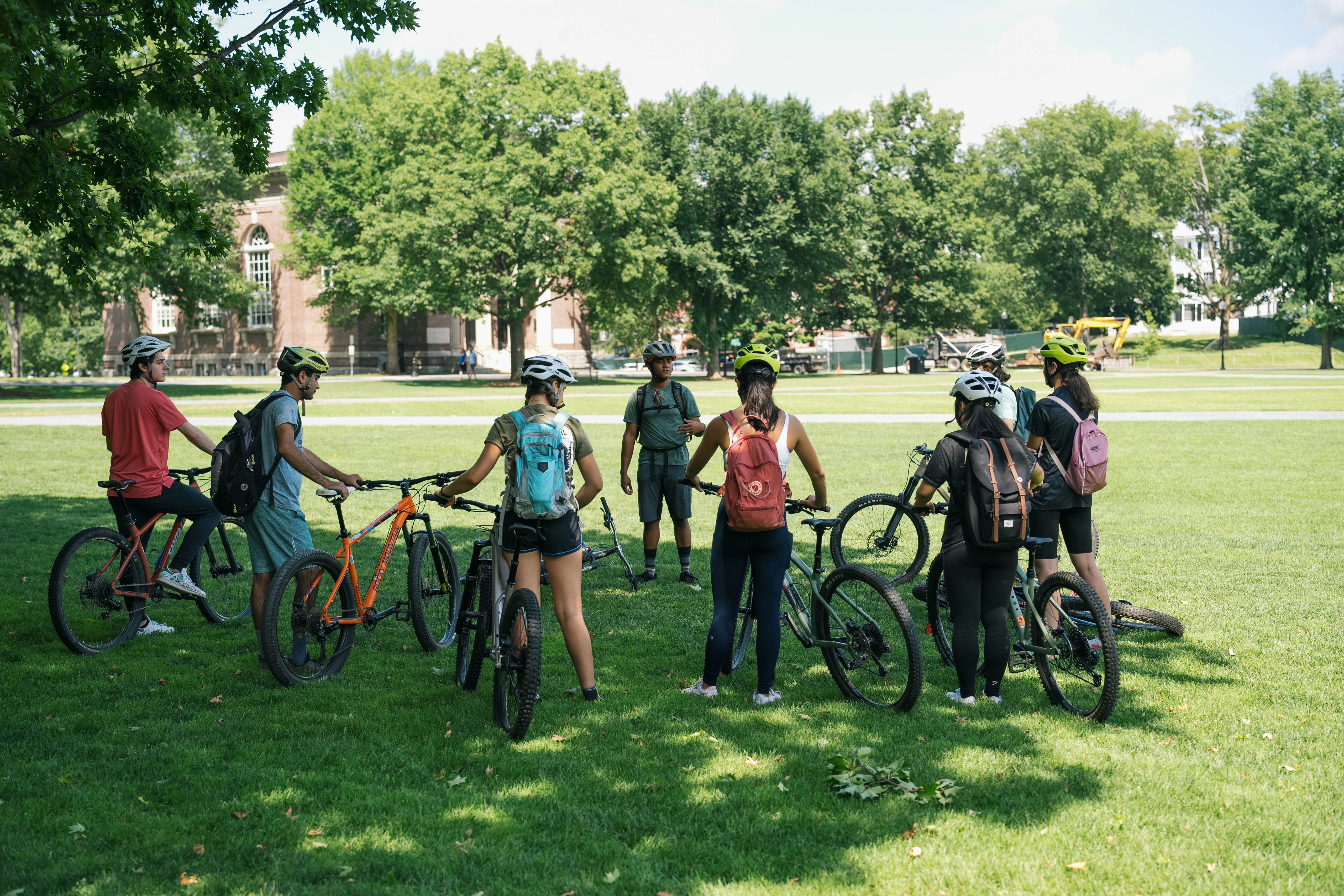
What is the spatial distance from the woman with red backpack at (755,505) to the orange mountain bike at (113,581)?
3.32 m

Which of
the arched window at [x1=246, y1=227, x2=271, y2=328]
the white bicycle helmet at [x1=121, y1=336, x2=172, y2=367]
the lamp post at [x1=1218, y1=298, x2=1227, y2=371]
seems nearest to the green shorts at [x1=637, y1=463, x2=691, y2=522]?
the white bicycle helmet at [x1=121, y1=336, x2=172, y2=367]

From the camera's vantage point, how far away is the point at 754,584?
18.8 ft

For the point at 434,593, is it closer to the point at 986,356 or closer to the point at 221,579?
the point at 221,579

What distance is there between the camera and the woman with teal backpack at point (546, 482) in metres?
5.30

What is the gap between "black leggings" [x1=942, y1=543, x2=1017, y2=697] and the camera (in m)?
5.55

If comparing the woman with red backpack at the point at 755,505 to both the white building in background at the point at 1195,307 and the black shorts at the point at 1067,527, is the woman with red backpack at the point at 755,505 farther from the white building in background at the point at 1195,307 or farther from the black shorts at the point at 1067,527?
the white building in background at the point at 1195,307

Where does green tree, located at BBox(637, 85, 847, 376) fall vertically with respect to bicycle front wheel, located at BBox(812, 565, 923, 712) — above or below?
above

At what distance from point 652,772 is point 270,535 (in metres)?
2.75

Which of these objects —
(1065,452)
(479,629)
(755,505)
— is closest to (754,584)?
(755,505)

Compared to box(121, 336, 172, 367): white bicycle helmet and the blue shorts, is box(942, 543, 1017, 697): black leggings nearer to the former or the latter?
the blue shorts

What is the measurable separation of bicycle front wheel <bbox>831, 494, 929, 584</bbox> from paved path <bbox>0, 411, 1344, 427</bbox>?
14.0m

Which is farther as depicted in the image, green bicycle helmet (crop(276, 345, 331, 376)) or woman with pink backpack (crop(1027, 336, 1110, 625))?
woman with pink backpack (crop(1027, 336, 1110, 625))

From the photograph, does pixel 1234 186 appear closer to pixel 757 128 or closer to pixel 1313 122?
pixel 1313 122

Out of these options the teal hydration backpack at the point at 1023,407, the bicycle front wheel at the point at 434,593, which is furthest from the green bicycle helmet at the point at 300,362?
the teal hydration backpack at the point at 1023,407
